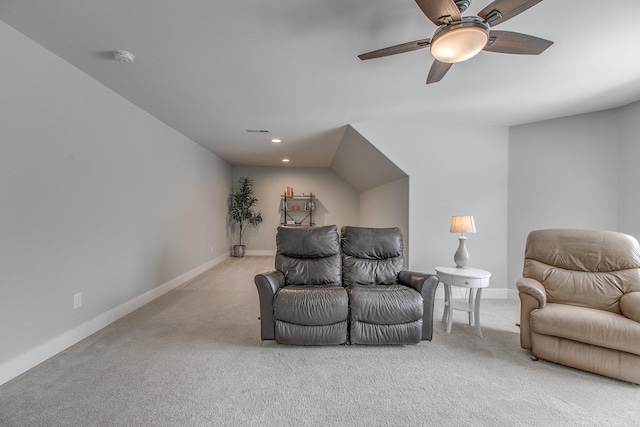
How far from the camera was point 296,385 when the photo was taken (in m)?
1.92

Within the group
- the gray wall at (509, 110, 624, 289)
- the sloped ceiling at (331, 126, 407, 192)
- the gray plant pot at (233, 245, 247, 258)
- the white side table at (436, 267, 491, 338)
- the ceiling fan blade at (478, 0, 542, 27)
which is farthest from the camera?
the gray plant pot at (233, 245, 247, 258)

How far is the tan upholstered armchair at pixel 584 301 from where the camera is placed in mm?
1980

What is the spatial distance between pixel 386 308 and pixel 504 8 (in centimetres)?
211

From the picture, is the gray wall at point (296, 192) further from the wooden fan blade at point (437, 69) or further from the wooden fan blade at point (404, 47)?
the wooden fan blade at point (404, 47)

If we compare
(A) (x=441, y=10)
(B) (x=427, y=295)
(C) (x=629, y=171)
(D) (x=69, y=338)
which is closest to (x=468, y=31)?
(A) (x=441, y=10)

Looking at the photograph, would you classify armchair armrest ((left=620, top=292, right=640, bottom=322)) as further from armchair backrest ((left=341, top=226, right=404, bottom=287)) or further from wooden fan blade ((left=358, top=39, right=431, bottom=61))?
wooden fan blade ((left=358, top=39, right=431, bottom=61))

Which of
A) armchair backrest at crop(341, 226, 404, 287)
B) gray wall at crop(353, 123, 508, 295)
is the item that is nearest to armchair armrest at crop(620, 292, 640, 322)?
armchair backrest at crop(341, 226, 404, 287)

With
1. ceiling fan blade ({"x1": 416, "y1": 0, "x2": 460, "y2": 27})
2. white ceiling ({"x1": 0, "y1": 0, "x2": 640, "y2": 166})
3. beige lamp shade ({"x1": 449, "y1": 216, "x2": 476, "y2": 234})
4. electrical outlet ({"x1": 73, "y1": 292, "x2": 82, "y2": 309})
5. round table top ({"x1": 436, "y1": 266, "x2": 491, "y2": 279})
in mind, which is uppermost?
white ceiling ({"x1": 0, "y1": 0, "x2": 640, "y2": 166})

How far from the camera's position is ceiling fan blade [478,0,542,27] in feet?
4.56

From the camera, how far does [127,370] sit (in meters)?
2.07

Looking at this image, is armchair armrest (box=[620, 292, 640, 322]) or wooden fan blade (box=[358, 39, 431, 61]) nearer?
wooden fan blade (box=[358, 39, 431, 61])

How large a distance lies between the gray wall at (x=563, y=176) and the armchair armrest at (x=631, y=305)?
67.7 inches

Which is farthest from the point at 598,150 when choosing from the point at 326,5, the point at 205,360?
the point at 205,360

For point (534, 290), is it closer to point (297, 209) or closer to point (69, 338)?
point (69, 338)
